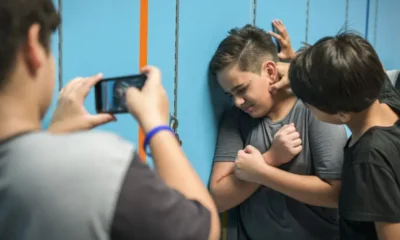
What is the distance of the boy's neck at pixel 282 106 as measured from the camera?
147 cm

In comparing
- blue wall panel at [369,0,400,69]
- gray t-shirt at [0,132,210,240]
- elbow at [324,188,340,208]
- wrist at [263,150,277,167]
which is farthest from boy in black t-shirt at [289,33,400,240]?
blue wall panel at [369,0,400,69]

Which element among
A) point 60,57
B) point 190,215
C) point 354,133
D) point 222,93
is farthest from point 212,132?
point 190,215

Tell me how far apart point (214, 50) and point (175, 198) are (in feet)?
3.00

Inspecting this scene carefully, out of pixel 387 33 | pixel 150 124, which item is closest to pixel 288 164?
pixel 150 124

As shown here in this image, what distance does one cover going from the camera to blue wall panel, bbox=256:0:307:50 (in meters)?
1.62

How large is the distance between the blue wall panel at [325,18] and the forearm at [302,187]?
0.71 metres

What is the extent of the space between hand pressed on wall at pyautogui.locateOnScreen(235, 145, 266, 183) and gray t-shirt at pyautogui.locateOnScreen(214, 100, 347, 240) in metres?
0.08

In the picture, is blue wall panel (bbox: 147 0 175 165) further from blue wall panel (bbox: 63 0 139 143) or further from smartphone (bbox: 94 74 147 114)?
smartphone (bbox: 94 74 147 114)

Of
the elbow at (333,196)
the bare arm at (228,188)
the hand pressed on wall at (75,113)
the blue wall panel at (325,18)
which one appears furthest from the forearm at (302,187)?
the blue wall panel at (325,18)

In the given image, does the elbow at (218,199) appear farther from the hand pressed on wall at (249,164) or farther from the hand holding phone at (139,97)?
the hand holding phone at (139,97)

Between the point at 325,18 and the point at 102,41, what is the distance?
1107 mm

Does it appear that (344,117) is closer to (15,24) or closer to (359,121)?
(359,121)

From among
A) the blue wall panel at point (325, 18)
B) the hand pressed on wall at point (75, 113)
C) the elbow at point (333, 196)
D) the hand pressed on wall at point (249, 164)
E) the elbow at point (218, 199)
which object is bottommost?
the elbow at point (218, 199)

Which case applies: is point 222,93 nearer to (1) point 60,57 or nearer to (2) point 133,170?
(1) point 60,57
